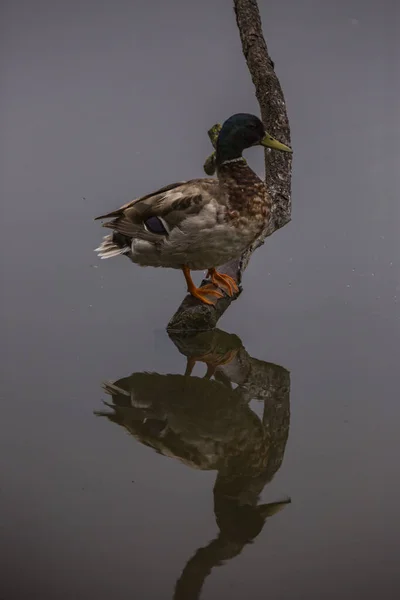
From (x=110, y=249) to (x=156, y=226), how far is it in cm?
37

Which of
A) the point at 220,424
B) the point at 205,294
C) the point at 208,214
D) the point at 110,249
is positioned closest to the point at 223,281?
the point at 205,294

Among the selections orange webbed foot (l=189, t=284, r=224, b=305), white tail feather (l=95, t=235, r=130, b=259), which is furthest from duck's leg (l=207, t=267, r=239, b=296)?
white tail feather (l=95, t=235, r=130, b=259)

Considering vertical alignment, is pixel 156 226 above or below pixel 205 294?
above

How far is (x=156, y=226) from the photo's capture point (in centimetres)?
343

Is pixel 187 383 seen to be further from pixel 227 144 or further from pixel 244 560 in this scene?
pixel 244 560

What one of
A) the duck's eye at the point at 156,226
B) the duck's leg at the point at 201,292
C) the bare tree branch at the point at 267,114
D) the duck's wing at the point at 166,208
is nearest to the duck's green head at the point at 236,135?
the duck's wing at the point at 166,208

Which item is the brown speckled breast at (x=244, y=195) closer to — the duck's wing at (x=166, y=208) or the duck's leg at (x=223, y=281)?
the duck's wing at (x=166, y=208)

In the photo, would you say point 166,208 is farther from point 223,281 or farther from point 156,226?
point 223,281

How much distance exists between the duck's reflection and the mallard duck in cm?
39

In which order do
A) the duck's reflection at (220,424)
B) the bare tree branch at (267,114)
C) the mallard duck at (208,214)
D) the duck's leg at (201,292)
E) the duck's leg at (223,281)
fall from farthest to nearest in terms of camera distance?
1. the bare tree branch at (267,114)
2. the duck's leg at (223,281)
3. the duck's leg at (201,292)
4. the mallard duck at (208,214)
5. the duck's reflection at (220,424)

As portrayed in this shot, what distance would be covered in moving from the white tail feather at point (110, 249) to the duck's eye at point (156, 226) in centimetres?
25

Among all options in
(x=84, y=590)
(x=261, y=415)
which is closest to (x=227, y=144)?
(x=261, y=415)

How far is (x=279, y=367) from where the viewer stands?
3.27 metres

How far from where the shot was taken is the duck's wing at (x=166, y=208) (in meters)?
3.32
